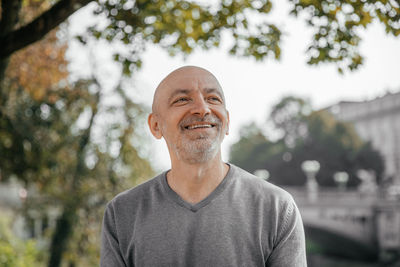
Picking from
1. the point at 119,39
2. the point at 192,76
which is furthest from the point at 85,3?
the point at 192,76

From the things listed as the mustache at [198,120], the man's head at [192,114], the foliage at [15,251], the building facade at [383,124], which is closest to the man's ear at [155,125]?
the man's head at [192,114]

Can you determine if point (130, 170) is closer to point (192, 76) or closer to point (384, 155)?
point (192, 76)

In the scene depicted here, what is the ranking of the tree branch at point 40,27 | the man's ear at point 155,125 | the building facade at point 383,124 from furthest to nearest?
the building facade at point 383,124 → the tree branch at point 40,27 → the man's ear at point 155,125

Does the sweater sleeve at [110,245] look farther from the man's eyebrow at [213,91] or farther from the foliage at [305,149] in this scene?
the foliage at [305,149]

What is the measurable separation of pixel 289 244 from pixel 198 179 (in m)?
0.38

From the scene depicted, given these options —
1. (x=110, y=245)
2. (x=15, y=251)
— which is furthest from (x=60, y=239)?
(x=110, y=245)

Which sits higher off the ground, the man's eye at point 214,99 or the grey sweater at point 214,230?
the man's eye at point 214,99

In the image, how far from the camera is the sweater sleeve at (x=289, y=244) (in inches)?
66.7

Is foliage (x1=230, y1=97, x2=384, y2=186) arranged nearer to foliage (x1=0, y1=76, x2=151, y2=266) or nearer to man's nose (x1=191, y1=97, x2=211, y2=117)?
foliage (x1=0, y1=76, x2=151, y2=266)

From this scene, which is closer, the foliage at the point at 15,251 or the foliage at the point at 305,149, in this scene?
the foliage at the point at 15,251

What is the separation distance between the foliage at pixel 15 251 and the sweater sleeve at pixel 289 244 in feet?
21.1

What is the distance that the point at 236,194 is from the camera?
179 centimetres

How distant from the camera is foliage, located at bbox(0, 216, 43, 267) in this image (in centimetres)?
779

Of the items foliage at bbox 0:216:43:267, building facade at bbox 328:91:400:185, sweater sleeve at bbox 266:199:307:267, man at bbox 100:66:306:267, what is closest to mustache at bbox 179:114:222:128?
man at bbox 100:66:306:267
